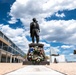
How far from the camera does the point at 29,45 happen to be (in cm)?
2784

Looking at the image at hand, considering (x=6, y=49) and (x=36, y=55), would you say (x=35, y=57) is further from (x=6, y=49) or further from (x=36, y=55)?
(x=6, y=49)

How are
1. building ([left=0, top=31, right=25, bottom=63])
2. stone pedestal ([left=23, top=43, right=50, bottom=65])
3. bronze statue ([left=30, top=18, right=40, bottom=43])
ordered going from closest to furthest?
stone pedestal ([left=23, top=43, right=50, bottom=65]), bronze statue ([left=30, top=18, right=40, bottom=43]), building ([left=0, top=31, right=25, bottom=63])

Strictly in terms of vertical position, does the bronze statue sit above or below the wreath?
above

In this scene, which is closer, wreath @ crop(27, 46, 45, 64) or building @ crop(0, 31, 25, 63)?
wreath @ crop(27, 46, 45, 64)

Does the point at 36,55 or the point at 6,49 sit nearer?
the point at 36,55

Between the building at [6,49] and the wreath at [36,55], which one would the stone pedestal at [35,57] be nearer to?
the wreath at [36,55]

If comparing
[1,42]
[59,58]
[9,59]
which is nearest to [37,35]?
[59,58]

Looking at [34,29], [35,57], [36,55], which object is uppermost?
[34,29]

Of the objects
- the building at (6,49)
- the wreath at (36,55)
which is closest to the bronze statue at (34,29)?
the wreath at (36,55)

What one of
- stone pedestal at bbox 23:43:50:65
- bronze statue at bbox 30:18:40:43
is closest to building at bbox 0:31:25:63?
bronze statue at bbox 30:18:40:43

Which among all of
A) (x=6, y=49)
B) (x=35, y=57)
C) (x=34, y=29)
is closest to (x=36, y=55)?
(x=35, y=57)

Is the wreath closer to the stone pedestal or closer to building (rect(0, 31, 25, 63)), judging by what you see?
the stone pedestal

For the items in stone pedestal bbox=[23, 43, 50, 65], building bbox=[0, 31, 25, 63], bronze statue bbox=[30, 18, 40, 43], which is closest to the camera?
stone pedestal bbox=[23, 43, 50, 65]

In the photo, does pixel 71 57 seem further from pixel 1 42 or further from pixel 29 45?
pixel 29 45
